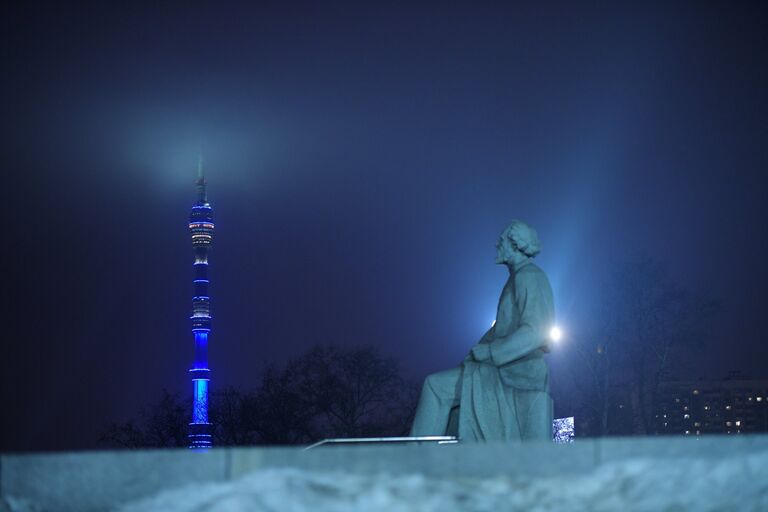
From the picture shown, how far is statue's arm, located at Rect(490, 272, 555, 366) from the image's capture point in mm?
12039

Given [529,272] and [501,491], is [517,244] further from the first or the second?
[501,491]

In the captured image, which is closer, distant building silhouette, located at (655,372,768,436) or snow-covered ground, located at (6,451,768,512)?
snow-covered ground, located at (6,451,768,512)

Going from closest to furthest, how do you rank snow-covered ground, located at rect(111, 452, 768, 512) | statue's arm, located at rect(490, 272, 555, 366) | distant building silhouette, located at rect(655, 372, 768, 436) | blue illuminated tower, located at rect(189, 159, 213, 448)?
snow-covered ground, located at rect(111, 452, 768, 512) → statue's arm, located at rect(490, 272, 555, 366) → distant building silhouette, located at rect(655, 372, 768, 436) → blue illuminated tower, located at rect(189, 159, 213, 448)

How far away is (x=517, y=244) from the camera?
1266 cm

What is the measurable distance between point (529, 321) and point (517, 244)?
2.75 ft

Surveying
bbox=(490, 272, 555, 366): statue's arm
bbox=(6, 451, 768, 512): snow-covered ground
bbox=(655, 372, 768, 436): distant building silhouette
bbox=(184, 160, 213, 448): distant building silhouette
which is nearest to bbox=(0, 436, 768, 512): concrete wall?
bbox=(6, 451, 768, 512): snow-covered ground

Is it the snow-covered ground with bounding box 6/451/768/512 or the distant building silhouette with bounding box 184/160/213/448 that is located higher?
the distant building silhouette with bounding box 184/160/213/448

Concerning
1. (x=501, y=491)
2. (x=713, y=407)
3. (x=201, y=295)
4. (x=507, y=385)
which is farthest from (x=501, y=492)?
(x=201, y=295)

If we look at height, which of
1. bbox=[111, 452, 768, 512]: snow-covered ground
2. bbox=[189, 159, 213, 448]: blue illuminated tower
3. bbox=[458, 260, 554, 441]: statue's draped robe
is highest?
bbox=[189, 159, 213, 448]: blue illuminated tower

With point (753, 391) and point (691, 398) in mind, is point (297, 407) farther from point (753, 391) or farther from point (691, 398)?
point (753, 391)

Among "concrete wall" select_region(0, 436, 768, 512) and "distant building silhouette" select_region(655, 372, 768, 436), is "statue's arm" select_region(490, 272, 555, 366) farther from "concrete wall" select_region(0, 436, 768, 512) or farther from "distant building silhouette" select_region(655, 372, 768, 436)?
"distant building silhouette" select_region(655, 372, 768, 436)

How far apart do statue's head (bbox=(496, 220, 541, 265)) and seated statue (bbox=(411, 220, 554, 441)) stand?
0.24 meters

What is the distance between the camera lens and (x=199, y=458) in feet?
23.5

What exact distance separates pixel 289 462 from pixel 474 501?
99 centimetres
